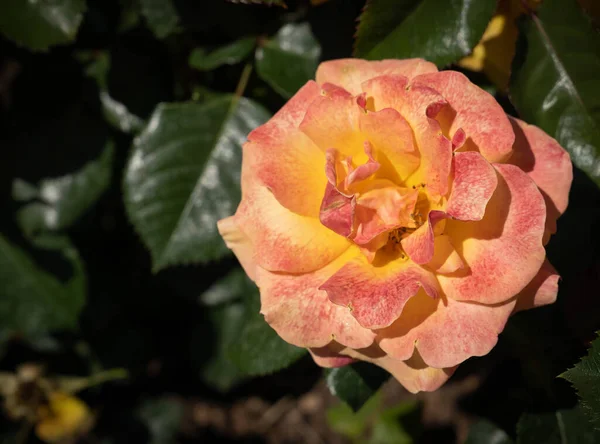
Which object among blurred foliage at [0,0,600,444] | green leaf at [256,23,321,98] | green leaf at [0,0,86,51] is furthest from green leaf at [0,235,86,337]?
green leaf at [256,23,321,98]

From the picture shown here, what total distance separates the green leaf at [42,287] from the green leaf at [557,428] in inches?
41.4

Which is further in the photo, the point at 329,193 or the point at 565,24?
the point at 565,24

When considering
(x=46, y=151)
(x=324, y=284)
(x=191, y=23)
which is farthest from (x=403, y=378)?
(x=46, y=151)

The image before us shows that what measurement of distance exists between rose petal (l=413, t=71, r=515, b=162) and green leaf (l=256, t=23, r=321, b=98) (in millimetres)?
320

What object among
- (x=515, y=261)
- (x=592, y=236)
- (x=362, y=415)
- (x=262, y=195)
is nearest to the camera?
(x=515, y=261)

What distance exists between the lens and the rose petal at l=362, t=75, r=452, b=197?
0.62 m

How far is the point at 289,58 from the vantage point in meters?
0.97

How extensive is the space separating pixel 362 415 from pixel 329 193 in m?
1.42

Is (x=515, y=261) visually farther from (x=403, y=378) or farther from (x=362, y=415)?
(x=362, y=415)

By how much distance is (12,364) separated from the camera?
197 centimetres

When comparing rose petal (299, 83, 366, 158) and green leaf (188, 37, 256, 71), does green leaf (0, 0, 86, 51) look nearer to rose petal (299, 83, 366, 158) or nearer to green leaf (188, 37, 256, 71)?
green leaf (188, 37, 256, 71)

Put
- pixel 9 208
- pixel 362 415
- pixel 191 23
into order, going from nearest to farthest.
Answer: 1. pixel 191 23
2. pixel 9 208
3. pixel 362 415

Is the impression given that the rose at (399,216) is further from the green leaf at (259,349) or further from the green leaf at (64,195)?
the green leaf at (64,195)

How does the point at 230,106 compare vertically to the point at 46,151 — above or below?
above
